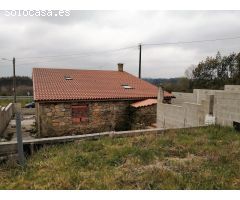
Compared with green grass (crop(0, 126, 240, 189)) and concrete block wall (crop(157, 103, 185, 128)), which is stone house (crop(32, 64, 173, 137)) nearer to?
concrete block wall (crop(157, 103, 185, 128))

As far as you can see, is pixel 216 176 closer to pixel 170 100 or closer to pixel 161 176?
pixel 161 176

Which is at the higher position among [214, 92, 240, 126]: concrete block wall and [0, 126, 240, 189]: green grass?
[214, 92, 240, 126]: concrete block wall

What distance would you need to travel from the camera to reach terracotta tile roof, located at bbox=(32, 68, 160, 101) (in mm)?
15281

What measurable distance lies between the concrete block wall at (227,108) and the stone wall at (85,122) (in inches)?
310

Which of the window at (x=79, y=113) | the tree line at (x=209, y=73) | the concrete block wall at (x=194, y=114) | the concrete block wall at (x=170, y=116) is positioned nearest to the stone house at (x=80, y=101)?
the window at (x=79, y=113)

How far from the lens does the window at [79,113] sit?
1508 centimetres

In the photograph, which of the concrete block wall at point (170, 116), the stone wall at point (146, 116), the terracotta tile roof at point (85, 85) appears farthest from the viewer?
the stone wall at point (146, 116)

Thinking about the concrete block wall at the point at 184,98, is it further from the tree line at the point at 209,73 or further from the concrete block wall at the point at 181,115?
the tree line at the point at 209,73

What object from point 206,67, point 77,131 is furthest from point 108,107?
point 206,67

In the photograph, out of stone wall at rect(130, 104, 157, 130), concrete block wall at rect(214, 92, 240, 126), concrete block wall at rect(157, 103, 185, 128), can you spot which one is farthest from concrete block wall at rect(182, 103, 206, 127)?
stone wall at rect(130, 104, 157, 130)

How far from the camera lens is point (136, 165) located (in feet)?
17.6

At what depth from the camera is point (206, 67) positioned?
37.4 metres

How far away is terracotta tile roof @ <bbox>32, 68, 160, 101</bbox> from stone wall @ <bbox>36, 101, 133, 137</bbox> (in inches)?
19.0

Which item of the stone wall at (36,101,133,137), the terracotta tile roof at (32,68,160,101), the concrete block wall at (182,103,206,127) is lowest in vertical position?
the stone wall at (36,101,133,137)
